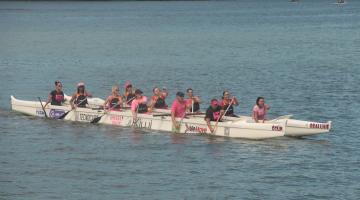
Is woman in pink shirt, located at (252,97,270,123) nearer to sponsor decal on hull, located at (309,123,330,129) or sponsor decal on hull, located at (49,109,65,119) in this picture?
sponsor decal on hull, located at (309,123,330,129)

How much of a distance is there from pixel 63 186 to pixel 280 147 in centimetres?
952

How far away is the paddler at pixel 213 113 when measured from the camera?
37.4 meters

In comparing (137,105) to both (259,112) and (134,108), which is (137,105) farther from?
(259,112)

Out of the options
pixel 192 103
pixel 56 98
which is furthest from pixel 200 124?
pixel 56 98

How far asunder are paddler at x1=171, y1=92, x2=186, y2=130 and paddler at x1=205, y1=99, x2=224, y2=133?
1515 millimetres

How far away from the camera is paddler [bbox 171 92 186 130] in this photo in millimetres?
38344

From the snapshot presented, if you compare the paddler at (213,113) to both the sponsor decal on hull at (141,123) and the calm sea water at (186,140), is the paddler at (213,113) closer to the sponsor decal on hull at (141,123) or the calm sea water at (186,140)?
the calm sea water at (186,140)

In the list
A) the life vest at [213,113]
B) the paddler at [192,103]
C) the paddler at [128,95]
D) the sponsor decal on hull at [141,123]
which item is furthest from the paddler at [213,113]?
the paddler at [128,95]

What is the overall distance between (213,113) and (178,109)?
1789 millimetres

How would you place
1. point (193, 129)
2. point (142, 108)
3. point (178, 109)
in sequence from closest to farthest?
1. point (193, 129)
2. point (178, 109)
3. point (142, 108)

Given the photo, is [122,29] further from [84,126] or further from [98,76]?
[84,126]

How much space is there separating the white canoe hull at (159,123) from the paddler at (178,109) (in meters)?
0.21

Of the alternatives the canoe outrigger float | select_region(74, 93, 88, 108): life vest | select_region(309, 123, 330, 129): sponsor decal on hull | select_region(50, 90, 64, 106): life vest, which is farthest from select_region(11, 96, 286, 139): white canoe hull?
select_region(309, 123, 330, 129): sponsor decal on hull

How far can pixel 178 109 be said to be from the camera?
126ft
